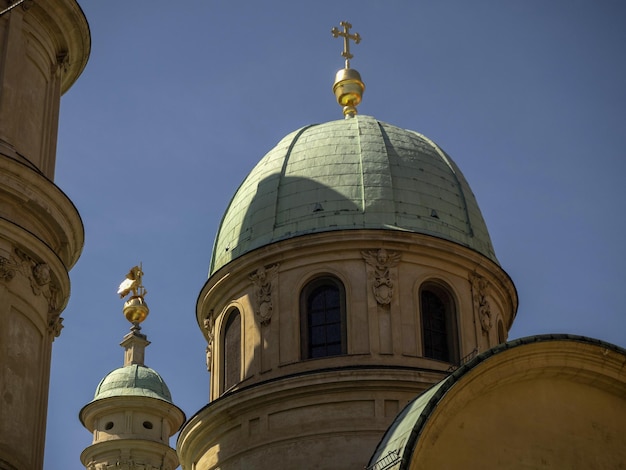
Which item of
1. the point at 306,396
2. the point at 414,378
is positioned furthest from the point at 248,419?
the point at 414,378

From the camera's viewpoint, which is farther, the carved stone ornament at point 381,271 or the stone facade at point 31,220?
the carved stone ornament at point 381,271

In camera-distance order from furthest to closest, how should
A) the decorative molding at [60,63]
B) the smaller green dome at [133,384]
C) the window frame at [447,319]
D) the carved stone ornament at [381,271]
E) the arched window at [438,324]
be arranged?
the smaller green dome at [133,384] → the arched window at [438,324] → the window frame at [447,319] → the carved stone ornament at [381,271] → the decorative molding at [60,63]

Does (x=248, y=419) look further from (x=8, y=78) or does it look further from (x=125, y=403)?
(x=125, y=403)

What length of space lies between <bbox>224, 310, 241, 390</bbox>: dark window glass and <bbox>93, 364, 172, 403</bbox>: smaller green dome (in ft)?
36.0

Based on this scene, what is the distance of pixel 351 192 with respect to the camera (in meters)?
45.2

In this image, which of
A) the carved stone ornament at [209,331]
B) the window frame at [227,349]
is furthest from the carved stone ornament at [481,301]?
the carved stone ornament at [209,331]

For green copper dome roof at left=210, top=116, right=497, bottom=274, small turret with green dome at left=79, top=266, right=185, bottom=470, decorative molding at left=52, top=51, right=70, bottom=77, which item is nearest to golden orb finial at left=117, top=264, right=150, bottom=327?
small turret with green dome at left=79, top=266, right=185, bottom=470

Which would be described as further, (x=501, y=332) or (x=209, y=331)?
(x=209, y=331)

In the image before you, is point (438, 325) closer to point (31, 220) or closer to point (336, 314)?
point (336, 314)

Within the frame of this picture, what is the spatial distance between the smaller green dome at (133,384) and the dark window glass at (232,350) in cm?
1097

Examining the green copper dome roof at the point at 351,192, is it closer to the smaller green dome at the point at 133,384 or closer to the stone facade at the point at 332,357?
the stone facade at the point at 332,357

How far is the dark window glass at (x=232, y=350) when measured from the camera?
146 ft

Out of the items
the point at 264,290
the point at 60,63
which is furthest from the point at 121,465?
the point at 60,63

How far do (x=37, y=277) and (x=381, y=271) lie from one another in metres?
10.6
